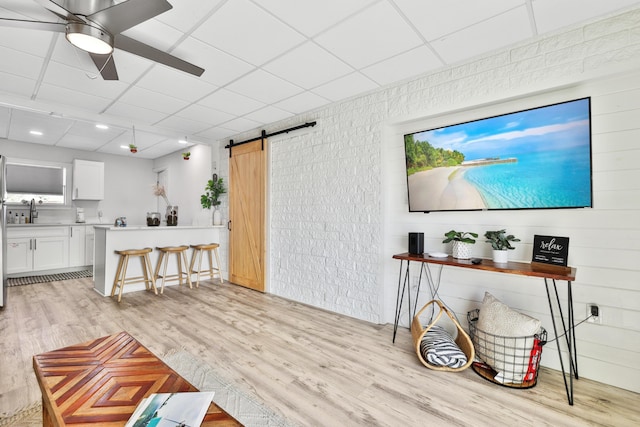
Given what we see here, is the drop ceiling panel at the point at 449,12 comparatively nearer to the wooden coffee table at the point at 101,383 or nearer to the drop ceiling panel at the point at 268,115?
the drop ceiling panel at the point at 268,115

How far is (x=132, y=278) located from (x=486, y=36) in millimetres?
5441

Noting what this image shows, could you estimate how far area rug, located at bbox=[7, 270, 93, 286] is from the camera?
5.08 m

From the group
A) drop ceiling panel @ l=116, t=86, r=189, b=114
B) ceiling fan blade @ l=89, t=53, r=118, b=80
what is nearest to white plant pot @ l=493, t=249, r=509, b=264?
ceiling fan blade @ l=89, t=53, r=118, b=80

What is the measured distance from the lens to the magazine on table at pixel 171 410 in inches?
42.6

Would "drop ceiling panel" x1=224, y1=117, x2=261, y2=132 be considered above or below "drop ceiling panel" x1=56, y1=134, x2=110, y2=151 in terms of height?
below

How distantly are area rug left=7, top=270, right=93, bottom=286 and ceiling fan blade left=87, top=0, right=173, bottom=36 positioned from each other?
5.35m

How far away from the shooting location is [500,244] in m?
2.41

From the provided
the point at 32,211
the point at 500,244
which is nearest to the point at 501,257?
the point at 500,244

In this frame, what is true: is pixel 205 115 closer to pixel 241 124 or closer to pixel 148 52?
pixel 241 124

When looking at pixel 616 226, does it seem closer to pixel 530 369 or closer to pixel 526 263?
pixel 526 263

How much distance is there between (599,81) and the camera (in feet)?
7.04

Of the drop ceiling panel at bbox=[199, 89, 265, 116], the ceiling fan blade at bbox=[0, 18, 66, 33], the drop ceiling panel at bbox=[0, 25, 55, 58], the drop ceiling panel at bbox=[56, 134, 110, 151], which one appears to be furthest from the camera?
the drop ceiling panel at bbox=[56, 134, 110, 151]

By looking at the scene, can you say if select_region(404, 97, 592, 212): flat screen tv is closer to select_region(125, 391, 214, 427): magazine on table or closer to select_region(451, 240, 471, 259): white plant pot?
select_region(451, 240, 471, 259): white plant pot

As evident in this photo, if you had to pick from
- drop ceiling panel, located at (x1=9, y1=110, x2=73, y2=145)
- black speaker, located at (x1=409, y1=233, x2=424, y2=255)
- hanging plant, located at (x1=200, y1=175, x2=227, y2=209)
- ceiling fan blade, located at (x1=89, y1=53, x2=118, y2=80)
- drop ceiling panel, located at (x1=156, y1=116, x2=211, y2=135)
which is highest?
drop ceiling panel, located at (x1=9, y1=110, x2=73, y2=145)
